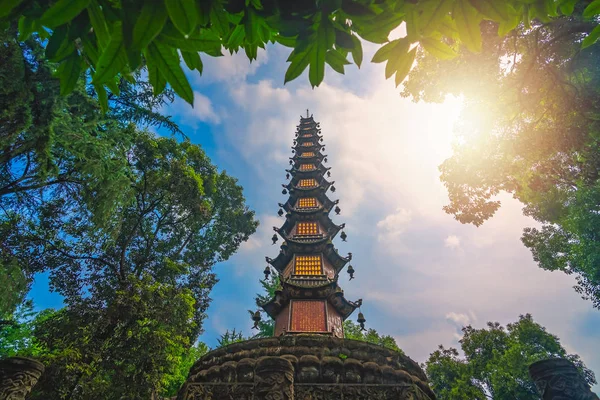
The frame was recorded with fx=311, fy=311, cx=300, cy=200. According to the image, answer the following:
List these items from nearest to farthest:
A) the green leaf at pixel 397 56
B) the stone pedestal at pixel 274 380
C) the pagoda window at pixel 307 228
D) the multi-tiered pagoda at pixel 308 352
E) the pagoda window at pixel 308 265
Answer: the green leaf at pixel 397 56 < the stone pedestal at pixel 274 380 < the multi-tiered pagoda at pixel 308 352 < the pagoda window at pixel 308 265 < the pagoda window at pixel 307 228

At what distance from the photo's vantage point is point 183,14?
90 cm

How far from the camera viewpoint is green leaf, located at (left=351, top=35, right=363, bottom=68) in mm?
1262

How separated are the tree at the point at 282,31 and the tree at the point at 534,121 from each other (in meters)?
9.04

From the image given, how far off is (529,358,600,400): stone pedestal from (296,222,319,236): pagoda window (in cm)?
1331

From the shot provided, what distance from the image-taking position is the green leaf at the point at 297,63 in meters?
1.19

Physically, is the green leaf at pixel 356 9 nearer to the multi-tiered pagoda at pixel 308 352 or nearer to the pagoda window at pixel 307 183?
the multi-tiered pagoda at pixel 308 352

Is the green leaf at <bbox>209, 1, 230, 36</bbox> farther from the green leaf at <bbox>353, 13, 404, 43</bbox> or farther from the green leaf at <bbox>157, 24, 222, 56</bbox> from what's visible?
the green leaf at <bbox>353, 13, 404, 43</bbox>

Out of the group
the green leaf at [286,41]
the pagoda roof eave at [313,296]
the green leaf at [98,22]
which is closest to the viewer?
the green leaf at [98,22]

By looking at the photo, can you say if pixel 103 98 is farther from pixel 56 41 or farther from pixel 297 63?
pixel 297 63

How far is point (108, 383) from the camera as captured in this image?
27.5ft

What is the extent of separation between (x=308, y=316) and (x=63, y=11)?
556 inches

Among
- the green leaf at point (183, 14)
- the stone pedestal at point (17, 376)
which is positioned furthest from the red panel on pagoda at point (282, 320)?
the green leaf at point (183, 14)

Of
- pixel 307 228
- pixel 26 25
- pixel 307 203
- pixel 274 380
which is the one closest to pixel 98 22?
pixel 26 25

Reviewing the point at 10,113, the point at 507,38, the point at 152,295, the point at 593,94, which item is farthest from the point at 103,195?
the point at 593,94
